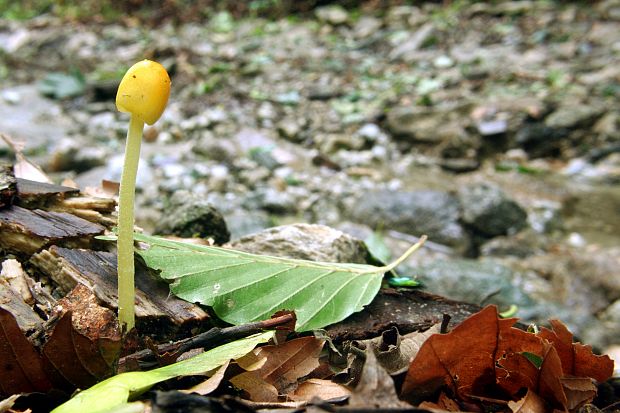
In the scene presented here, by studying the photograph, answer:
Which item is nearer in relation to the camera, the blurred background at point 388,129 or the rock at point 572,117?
the blurred background at point 388,129

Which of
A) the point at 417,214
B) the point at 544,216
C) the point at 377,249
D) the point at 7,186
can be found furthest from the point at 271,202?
the point at 7,186

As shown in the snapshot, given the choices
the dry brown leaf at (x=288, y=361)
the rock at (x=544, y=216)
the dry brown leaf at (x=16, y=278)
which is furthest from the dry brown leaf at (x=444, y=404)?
the rock at (x=544, y=216)

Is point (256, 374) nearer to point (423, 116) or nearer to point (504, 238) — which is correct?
point (504, 238)

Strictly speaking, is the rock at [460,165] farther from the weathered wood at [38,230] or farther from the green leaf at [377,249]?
the weathered wood at [38,230]

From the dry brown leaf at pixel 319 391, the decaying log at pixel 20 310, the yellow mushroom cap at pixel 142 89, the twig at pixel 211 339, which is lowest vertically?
the dry brown leaf at pixel 319 391

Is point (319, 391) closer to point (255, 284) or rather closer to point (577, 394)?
point (255, 284)
